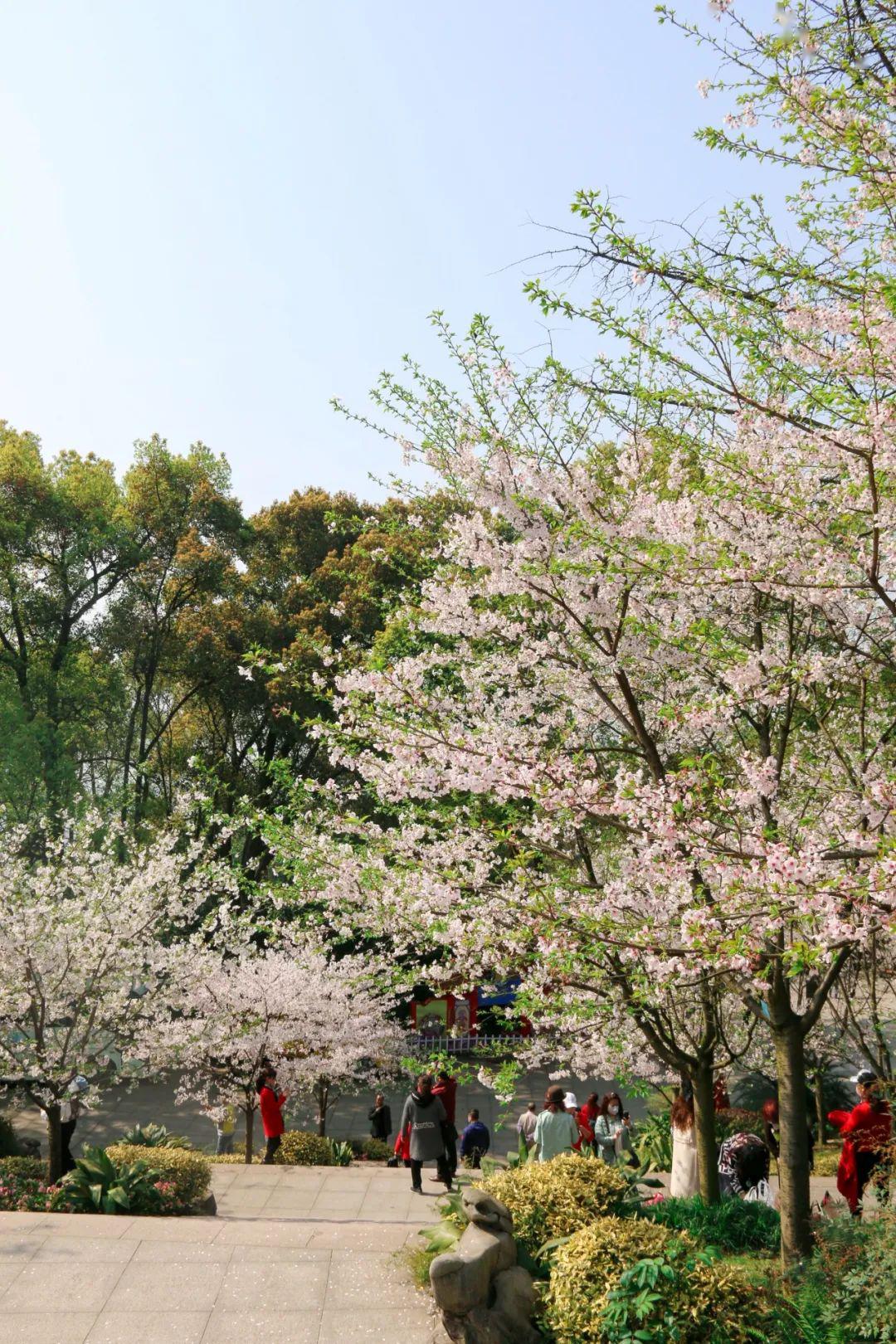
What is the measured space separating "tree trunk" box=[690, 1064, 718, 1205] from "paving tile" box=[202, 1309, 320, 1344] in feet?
12.9

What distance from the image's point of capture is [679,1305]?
20.9ft

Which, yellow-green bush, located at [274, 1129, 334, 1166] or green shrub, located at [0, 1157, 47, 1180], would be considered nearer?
green shrub, located at [0, 1157, 47, 1180]

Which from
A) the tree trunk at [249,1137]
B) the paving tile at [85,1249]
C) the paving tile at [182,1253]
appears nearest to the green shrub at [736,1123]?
the tree trunk at [249,1137]

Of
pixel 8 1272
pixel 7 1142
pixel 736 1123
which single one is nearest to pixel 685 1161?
pixel 736 1123

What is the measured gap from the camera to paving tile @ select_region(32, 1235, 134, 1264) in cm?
782

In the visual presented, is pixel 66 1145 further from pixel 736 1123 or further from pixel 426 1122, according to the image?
pixel 736 1123

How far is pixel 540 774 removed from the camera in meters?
7.01

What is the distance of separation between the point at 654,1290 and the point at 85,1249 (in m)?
4.31

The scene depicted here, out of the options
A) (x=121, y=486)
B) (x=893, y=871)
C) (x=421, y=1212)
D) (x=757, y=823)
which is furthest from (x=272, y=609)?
(x=893, y=871)

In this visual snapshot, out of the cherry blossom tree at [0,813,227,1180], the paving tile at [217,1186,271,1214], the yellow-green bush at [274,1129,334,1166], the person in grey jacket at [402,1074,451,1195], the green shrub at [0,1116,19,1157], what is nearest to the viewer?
the person in grey jacket at [402,1074,451,1195]

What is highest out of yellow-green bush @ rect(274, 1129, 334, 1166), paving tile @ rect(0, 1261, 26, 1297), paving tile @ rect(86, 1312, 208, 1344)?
paving tile @ rect(0, 1261, 26, 1297)

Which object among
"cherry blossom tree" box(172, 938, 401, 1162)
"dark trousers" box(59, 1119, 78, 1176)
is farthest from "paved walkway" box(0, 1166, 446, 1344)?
"cherry blossom tree" box(172, 938, 401, 1162)

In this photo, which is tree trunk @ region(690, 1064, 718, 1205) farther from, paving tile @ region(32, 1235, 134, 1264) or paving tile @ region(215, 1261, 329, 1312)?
paving tile @ region(32, 1235, 134, 1264)

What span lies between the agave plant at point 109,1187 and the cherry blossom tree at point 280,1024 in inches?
206
